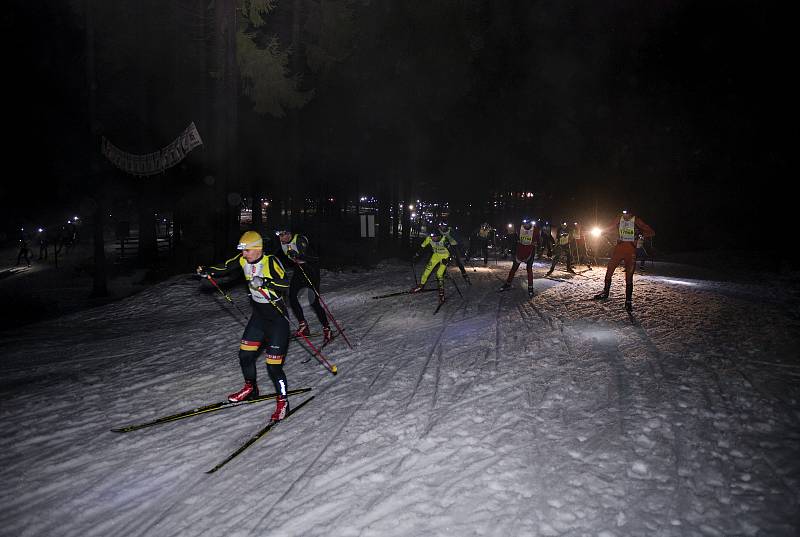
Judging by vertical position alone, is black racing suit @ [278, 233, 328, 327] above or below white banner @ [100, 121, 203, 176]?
below

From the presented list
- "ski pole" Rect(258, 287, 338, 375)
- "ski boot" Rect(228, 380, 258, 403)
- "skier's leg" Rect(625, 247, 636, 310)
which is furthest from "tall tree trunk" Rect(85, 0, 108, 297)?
"skier's leg" Rect(625, 247, 636, 310)

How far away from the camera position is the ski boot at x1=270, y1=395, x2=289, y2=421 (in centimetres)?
546

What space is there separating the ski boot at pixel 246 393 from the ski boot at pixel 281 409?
654 millimetres

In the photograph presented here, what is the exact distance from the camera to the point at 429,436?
194 inches

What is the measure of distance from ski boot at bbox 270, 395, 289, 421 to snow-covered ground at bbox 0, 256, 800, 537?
132 millimetres

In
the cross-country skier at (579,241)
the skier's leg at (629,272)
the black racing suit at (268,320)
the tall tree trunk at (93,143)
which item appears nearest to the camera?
the black racing suit at (268,320)

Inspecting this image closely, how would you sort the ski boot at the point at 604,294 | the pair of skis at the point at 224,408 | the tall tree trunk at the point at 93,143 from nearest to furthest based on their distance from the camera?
the pair of skis at the point at 224,408 → the ski boot at the point at 604,294 → the tall tree trunk at the point at 93,143

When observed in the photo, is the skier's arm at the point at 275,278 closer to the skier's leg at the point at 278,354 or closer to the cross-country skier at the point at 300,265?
the skier's leg at the point at 278,354

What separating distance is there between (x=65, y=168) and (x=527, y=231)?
116ft

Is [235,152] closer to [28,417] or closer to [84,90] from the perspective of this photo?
[84,90]

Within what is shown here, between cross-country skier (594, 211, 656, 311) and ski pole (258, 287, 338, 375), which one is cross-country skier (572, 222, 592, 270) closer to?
cross-country skier (594, 211, 656, 311)

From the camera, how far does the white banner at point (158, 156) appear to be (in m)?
12.3

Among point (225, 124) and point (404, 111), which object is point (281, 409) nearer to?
point (225, 124)

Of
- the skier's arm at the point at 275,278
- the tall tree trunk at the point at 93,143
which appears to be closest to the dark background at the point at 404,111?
the tall tree trunk at the point at 93,143
